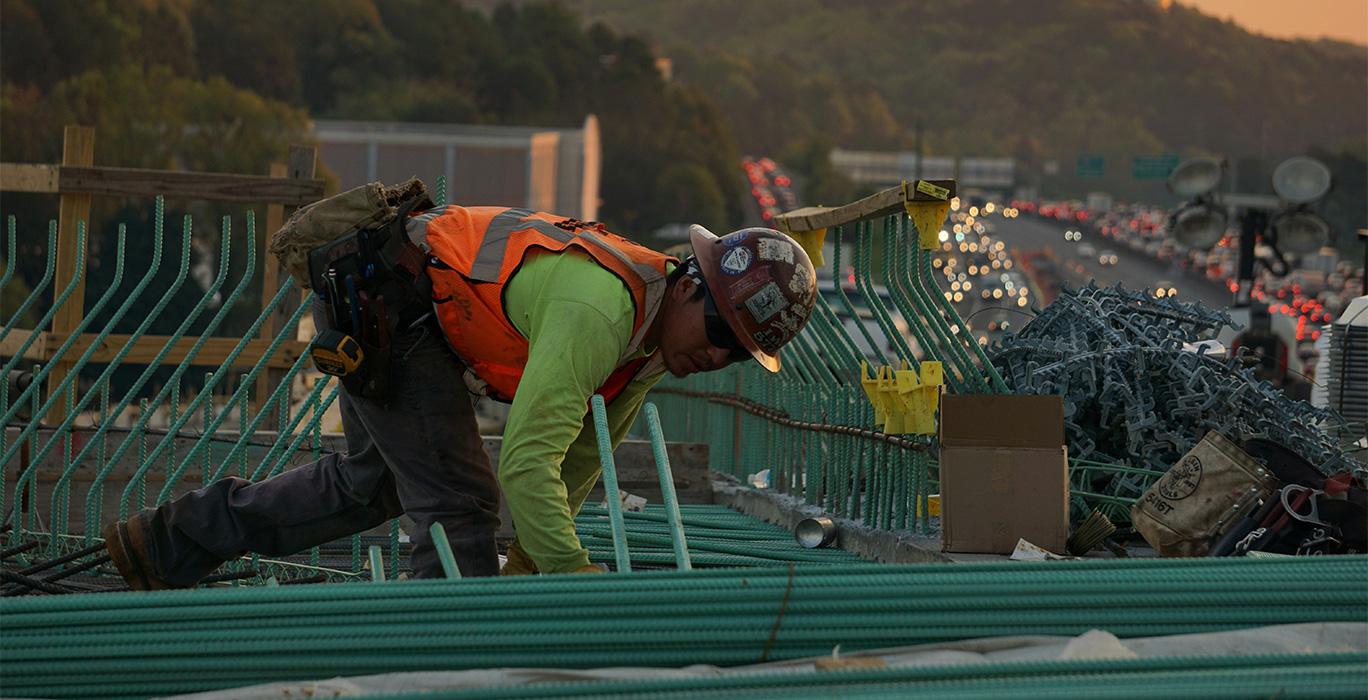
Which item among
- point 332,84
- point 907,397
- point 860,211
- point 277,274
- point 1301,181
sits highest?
point 332,84

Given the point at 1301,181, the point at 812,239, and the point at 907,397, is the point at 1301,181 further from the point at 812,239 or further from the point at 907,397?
the point at 907,397

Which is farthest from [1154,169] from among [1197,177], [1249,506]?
[1249,506]

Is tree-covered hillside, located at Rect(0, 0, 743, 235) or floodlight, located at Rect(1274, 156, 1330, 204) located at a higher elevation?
tree-covered hillside, located at Rect(0, 0, 743, 235)

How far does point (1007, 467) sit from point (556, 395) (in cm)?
203

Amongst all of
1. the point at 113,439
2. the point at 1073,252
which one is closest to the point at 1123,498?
the point at 113,439

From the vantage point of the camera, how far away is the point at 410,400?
13.2 ft

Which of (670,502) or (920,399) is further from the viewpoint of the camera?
(920,399)

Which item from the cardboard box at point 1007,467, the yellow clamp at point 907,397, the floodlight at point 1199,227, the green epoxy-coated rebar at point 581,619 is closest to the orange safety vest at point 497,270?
the green epoxy-coated rebar at point 581,619

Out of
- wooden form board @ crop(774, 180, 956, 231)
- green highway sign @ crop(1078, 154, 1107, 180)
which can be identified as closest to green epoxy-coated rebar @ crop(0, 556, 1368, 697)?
wooden form board @ crop(774, 180, 956, 231)

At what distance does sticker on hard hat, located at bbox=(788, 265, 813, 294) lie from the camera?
382cm

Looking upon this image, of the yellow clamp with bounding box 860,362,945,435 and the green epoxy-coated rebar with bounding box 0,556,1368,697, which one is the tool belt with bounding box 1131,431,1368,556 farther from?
the green epoxy-coated rebar with bounding box 0,556,1368,697

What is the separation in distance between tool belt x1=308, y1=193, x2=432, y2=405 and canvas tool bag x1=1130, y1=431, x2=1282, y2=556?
2.65 metres

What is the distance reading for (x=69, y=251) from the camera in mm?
7527

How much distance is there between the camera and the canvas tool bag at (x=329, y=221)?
401 cm
